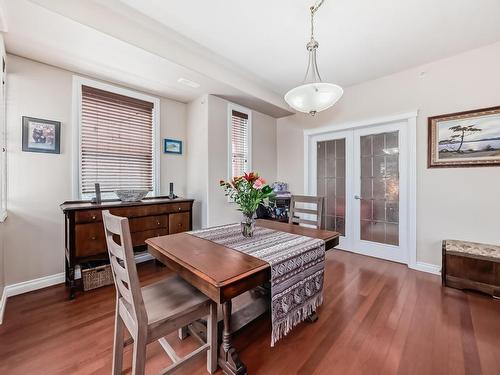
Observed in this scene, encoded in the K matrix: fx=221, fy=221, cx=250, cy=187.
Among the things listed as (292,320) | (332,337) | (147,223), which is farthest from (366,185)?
(147,223)

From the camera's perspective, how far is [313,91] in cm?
187

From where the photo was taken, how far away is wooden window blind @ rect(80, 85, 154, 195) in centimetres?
283

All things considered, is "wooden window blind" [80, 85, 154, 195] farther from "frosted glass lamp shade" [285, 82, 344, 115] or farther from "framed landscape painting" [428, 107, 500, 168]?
"framed landscape painting" [428, 107, 500, 168]

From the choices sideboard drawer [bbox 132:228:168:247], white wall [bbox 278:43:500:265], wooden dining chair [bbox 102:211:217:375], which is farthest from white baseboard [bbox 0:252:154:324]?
white wall [bbox 278:43:500:265]

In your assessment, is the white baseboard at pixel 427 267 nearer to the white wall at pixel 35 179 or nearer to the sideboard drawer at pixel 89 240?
the sideboard drawer at pixel 89 240

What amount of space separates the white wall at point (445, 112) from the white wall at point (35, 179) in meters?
4.13

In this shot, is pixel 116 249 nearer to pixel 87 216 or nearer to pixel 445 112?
pixel 87 216

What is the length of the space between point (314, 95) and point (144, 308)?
6.37 feet

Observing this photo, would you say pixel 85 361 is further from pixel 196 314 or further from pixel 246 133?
pixel 246 133

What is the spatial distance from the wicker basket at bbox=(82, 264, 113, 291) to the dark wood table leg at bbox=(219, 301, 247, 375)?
1852 mm

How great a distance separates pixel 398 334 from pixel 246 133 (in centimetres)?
340

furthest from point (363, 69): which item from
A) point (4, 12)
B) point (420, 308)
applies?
point (4, 12)

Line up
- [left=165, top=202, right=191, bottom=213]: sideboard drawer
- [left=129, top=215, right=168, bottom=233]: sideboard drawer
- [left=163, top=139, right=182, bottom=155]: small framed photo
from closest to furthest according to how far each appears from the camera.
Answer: [left=129, top=215, right=168, bottom=233]: sideboard drawer
[left=165, top=202, right=191, bottom=213]: sideboard drawer
[left=163, top=139, right=182, bottom=155]: small framed photo

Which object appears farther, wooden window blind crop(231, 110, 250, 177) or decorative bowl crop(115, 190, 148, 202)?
wooden window blind crop(231, 110, 250, 177)
